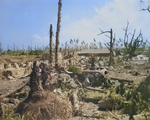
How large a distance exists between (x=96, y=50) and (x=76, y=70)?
88 cm

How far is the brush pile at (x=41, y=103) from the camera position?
2.96 metres

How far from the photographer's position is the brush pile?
9.70 feet

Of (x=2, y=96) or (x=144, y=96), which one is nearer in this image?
(x=2, y=96)

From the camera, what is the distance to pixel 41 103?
118 inches

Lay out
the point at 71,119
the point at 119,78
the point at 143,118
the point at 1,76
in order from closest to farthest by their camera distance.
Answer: the point at 143,118 → the point at 71,119 → the point at 1,76 → the point at 119,78

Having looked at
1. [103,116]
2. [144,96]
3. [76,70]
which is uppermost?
[76,70]

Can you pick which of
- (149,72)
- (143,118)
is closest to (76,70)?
(149,72)

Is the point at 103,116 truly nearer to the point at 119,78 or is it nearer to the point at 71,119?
the point at 71,119

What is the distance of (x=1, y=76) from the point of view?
197 inches

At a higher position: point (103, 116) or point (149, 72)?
point (149, 72)

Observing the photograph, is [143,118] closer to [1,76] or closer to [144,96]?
[144,96]

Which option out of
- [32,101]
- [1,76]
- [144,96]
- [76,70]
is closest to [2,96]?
[32,101]

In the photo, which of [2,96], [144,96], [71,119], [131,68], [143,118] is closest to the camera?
[143,118]

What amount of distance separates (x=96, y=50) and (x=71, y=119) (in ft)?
9.14
